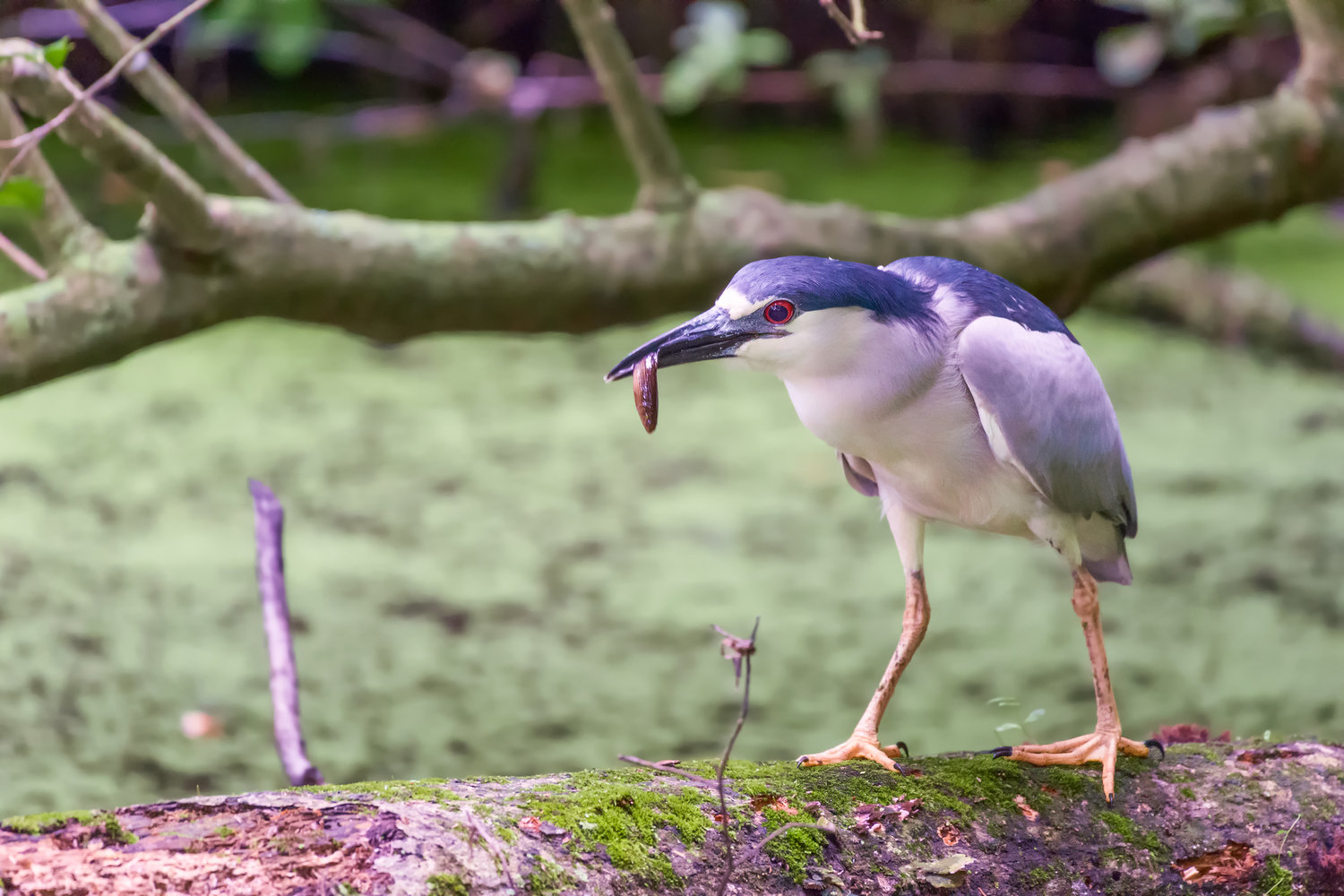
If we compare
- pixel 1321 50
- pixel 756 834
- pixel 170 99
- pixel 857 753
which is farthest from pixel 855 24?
pixel 1321 50

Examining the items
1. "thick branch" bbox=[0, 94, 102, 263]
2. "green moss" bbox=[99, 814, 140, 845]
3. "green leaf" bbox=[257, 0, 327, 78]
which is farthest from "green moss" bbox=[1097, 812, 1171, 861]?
"green leaf" bbox=[257, 0, 327, 78]

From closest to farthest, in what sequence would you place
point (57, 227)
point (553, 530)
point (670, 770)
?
point (670, 770), point (57, 227), point (553, 530)

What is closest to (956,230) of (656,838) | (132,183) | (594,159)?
(132,183)

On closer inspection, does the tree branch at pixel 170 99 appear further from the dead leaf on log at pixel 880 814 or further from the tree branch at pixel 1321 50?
the tree branch at pixel 1321 50

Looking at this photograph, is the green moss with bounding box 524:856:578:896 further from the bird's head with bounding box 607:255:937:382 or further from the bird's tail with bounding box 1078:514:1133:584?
the bird's tail with bounding box 1078:514:1133:584

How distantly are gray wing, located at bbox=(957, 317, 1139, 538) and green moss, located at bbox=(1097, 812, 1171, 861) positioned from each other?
11.9 inches

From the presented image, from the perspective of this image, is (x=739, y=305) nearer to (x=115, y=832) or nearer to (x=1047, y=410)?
(x=1047, y=410)

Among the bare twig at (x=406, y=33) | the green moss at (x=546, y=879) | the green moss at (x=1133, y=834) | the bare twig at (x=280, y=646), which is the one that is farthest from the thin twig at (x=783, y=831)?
the bare twig at (x=406, y=33)

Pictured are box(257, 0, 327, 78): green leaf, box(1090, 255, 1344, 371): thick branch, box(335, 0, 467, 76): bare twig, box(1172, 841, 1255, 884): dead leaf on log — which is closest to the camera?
box(1172, 841, 1255, 884): dead leaf on log

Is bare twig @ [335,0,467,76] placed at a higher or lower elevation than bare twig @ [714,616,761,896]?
higher

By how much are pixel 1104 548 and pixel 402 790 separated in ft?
2.89

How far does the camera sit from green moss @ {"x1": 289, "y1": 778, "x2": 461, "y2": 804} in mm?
861

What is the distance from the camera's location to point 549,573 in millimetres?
2584

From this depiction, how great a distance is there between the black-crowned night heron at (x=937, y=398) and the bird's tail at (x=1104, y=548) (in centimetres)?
3
